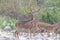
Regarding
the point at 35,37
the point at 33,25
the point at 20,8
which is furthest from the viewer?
the point at 20,8

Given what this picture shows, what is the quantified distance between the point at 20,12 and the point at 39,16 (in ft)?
7.31

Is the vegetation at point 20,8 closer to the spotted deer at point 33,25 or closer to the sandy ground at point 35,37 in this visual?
the sandy ground at point 35,37

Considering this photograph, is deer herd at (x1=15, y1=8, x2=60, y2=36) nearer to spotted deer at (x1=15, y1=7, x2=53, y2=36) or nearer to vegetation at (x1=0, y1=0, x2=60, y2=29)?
spotted deer at (x1=15, y1=7, x2=53, y2=36)

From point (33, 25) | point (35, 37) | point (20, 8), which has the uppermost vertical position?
point (33, 25)

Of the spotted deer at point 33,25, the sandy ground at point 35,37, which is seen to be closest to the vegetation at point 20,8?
the sandy ground at point 35,37

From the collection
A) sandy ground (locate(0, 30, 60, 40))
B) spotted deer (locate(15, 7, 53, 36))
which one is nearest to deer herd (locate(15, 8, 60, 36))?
spotted deer (locate(15, 7, 53, 36))

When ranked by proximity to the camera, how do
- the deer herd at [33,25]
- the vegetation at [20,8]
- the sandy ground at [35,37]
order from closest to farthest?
1. the deer herd at [33,25]
2. the sandy ground at [35,37]
3. the vegetation at [20,8]

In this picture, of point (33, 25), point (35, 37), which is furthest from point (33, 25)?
point (35, 37)

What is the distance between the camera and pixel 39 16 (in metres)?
10.2

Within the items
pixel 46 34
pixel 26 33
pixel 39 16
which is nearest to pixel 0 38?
pixel 26 33

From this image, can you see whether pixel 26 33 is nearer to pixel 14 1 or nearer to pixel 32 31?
pixel 32 31

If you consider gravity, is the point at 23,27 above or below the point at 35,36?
above

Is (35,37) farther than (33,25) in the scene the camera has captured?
Yes

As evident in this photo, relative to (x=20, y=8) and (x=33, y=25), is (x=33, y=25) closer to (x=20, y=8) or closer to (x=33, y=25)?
(x=33, y=25)
